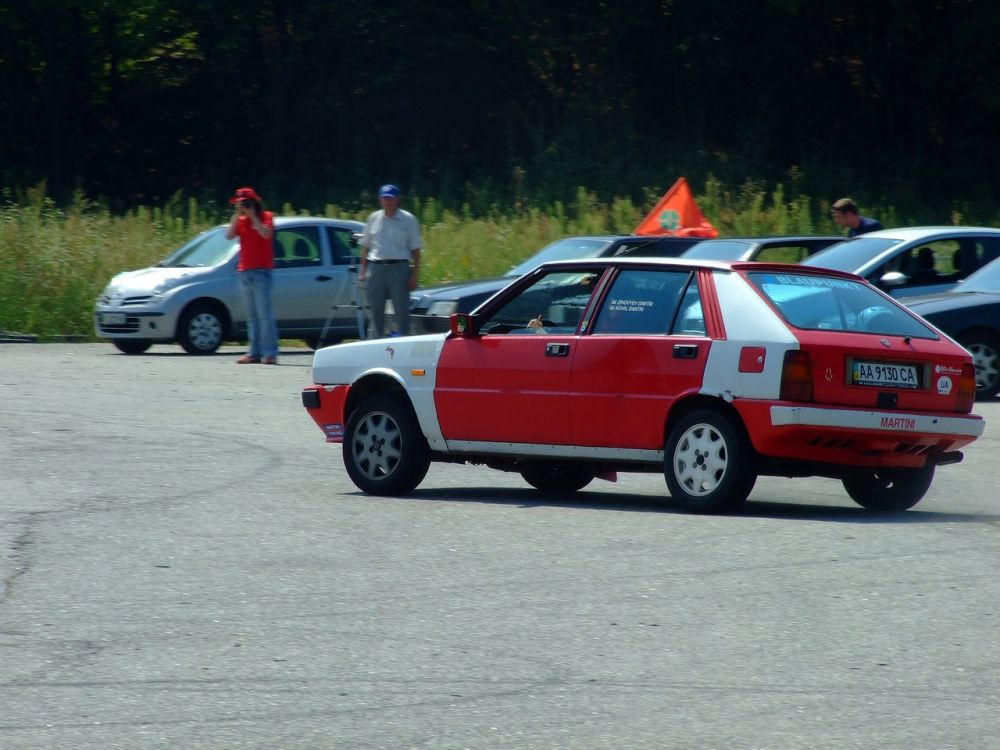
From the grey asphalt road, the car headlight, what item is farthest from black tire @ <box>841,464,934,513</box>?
the car headlight

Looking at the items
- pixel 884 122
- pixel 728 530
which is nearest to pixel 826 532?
pixel 728 530

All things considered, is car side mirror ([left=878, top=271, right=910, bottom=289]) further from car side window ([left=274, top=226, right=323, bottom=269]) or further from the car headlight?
car side window ([left=274, top=226, right=323, bottom=269])

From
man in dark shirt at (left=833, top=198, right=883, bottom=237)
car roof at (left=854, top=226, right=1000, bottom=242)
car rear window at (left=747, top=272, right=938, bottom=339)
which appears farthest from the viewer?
man in dark shirt at (left=833, top=198, right=883, bottom=237)

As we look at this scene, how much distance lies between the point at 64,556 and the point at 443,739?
12.1 ft

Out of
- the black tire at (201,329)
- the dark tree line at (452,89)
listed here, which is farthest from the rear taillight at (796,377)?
the dark tree line at (452,89)

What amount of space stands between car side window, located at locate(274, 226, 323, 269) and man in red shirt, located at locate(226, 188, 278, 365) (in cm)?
221

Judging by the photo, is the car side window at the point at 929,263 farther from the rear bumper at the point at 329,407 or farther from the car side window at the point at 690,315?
the car side window at the point at 690,315

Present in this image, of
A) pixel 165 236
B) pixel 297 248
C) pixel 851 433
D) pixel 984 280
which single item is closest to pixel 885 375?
pixel 851 433

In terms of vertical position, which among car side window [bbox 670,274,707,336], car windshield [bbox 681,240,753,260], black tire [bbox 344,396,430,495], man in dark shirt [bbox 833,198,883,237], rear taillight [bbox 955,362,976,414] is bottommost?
black tire [bbox 344,396,430,495]

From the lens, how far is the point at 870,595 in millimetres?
7312

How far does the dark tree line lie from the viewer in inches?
1681

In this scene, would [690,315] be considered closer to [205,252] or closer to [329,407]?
[329,407]

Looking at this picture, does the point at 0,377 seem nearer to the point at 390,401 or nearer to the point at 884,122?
the point at 390,401

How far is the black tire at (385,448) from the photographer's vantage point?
34.9 ft
